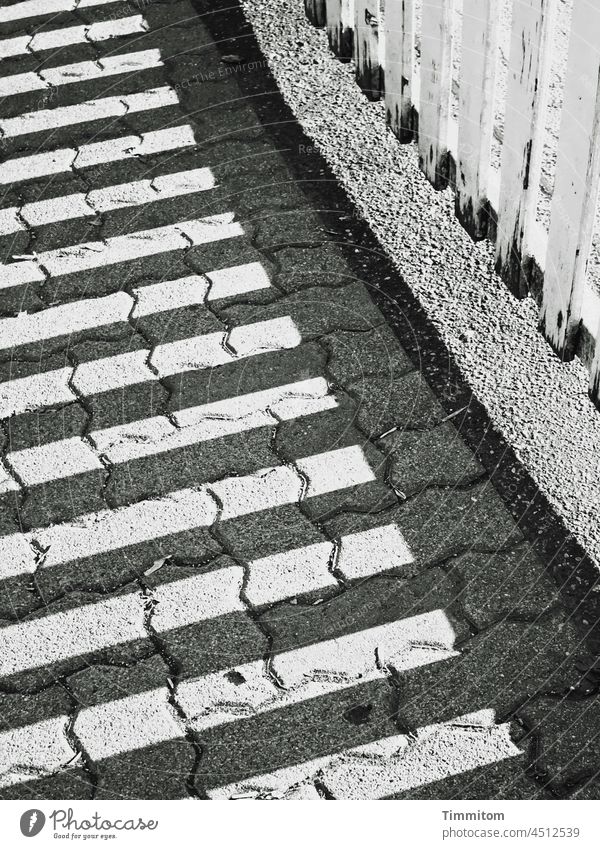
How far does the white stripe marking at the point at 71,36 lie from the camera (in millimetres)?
4309

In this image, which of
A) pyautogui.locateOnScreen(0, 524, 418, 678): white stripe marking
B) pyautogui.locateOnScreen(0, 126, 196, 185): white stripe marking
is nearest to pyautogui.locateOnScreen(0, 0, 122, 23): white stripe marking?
pyautogui.locateOnScreen(0, 126, 196, 185): white stripe marking

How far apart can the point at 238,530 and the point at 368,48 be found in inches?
76.2

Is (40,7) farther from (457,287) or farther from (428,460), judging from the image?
(428,460)

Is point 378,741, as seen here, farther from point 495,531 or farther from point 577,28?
point 577,28

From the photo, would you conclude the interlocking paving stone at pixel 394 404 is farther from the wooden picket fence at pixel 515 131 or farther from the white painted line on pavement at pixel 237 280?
the white painted line on pavement at pixel 237 280

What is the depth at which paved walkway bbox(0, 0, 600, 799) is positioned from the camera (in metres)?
2.24

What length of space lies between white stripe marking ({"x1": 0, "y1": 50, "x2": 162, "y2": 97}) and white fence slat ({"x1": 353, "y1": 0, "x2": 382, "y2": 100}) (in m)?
0.87

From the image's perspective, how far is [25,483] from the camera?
2.76 meters

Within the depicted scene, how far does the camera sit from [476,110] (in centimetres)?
296

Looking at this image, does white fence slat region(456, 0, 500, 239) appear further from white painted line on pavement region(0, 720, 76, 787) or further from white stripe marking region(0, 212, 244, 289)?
white painted line on pavement region(0, 720, 76, 787)

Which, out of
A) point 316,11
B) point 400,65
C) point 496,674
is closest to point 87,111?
point 316,11

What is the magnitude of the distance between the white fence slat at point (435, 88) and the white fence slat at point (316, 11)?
3.38ft

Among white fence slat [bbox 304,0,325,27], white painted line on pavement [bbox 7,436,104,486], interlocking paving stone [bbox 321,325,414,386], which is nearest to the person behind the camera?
white painted line on pavement [bbox 7,436,104,486]

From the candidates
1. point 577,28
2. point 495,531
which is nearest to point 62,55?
point 577,28
